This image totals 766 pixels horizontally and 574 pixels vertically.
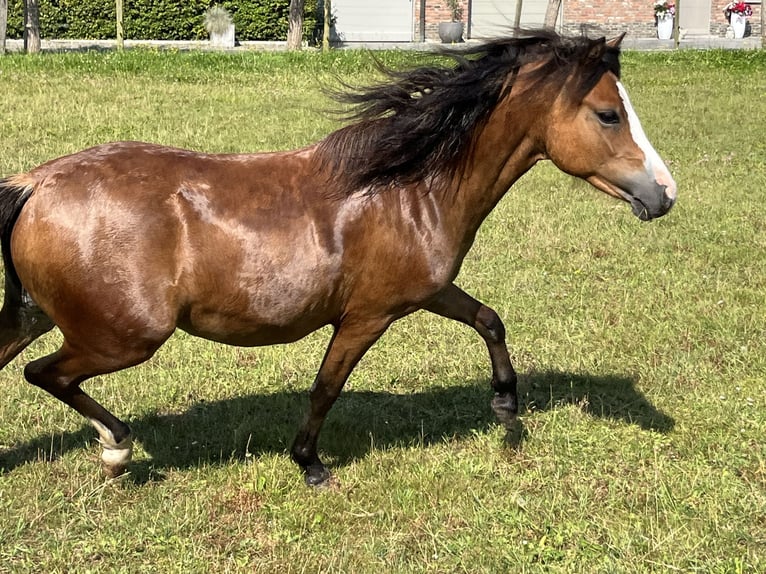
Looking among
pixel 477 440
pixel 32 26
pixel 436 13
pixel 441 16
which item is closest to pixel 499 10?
pixel 441 16

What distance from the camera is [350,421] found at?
5.33m

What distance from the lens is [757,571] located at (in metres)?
3.88

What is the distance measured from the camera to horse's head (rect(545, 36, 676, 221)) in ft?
12.9

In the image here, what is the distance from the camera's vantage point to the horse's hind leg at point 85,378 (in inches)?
158

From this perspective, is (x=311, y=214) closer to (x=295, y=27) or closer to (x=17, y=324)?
(x=17, y=324)

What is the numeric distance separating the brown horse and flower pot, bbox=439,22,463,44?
1195 inches

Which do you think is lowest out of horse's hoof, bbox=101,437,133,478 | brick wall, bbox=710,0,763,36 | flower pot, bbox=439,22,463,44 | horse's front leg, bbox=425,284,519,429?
horse's hoof, bbox=101,437,133,478

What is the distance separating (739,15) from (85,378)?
35.3 metres

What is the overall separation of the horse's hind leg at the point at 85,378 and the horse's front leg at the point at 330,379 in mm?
842

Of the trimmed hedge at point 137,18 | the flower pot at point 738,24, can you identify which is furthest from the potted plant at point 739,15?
the trimmed hedge at point 137,18

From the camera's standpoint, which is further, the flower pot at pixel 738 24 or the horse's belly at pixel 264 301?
the flower pot at pixel 738 24

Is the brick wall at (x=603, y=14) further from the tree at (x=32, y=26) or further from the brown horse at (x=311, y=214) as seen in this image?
the brown horse at (x=311, y=214)

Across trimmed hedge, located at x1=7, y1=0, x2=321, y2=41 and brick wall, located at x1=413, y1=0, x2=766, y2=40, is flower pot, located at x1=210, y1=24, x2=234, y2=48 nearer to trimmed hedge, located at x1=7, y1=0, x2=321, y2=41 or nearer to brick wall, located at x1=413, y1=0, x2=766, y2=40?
trimmed hedge, located at x1=7, y1=0, x2=321, y2=41

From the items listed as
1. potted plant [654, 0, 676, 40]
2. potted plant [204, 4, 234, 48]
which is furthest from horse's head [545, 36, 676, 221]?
potted plant [654, 0, 676, 40]
